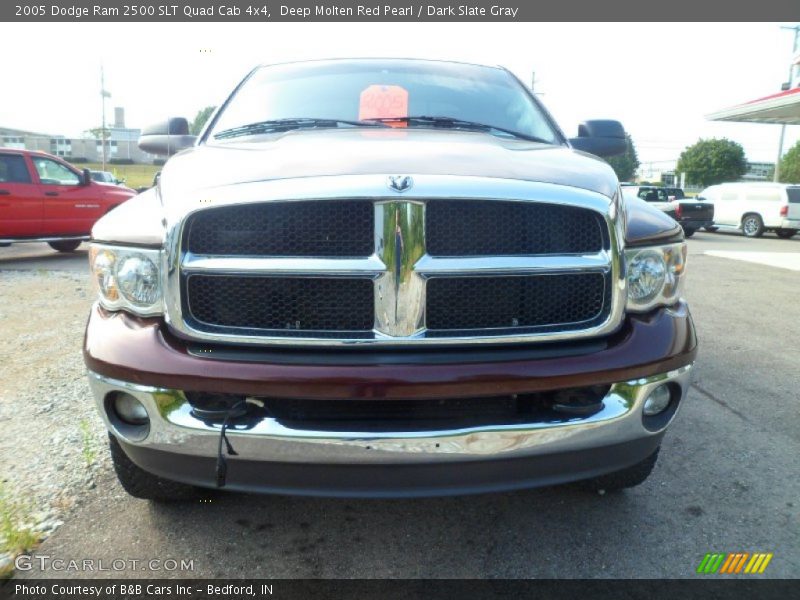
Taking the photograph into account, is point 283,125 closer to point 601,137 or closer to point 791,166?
point 601,137

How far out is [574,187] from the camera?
1.89 m

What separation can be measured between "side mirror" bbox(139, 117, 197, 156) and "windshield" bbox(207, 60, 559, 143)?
1.19 ft

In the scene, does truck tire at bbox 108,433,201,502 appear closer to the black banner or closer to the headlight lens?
the black banner

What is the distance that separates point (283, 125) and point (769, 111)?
2709cm

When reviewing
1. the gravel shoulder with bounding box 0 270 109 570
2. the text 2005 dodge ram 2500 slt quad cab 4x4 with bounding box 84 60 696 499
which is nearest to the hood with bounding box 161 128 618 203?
the text 2005 dodge ram 2500 slt quad cab 4x4 with bounding box 84 60 696 499

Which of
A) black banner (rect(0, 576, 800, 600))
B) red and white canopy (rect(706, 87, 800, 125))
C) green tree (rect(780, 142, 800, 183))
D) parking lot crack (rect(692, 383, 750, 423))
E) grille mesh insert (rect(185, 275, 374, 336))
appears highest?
red and white canopy (rect(706, 87, 800, 125))

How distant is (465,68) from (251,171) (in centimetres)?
198

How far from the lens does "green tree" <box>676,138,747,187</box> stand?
63094 mm

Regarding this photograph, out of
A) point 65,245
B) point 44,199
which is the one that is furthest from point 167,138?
point 65,245

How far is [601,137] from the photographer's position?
3.35 metres

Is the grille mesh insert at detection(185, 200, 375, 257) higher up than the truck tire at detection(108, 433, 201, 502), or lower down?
higher up

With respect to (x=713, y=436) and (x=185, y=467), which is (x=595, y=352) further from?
(x=713, y=436)

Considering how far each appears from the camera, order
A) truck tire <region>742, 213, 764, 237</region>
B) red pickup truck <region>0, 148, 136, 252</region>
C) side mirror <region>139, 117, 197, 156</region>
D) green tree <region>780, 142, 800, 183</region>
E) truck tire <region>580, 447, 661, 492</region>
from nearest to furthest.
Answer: truck tire <region>580, 447, 661, 492</region>, side mirror <region>139, 117, 197, 156</region>, red pickup truck <region>0, 148, 136, 252</region>, truck tire <region>742, 213, 764, 237</region>, green tree <region>780, 142, 800, 183</region>

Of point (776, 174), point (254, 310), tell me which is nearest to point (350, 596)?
point (254, 310)
